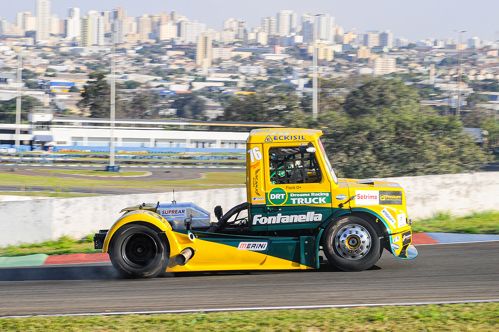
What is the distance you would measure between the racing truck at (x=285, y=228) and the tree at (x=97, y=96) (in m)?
69.3

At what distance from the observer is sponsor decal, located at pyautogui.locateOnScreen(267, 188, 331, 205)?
10.6 meters

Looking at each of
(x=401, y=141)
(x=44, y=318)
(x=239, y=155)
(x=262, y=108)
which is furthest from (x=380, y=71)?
(x=44, y=318)

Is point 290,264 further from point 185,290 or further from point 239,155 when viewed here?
point 239,155

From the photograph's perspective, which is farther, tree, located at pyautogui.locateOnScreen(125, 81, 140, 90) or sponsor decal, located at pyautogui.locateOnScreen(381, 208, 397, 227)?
tree, located at pyautogui.locateOnScreen(125, 81, 140, 90)

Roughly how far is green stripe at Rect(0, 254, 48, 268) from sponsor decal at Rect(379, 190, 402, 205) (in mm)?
5893

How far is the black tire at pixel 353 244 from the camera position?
10.4 metres

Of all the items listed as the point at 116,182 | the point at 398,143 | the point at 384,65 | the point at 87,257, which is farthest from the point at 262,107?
the point at 384,65

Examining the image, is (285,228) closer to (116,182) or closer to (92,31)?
(116,182)

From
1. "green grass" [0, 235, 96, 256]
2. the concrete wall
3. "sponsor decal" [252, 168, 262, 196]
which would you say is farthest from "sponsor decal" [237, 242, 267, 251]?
the concrete wall

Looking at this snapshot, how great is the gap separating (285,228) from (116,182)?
35530 millimetres

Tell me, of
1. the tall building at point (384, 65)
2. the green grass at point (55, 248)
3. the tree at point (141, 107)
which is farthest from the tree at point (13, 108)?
the green grass at point (55, 248)

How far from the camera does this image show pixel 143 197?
52.5 feet

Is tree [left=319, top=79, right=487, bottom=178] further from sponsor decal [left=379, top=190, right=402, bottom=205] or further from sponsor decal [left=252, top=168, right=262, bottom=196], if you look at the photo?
sponsor decal [left=252, top=168, right=262, bottom=196]

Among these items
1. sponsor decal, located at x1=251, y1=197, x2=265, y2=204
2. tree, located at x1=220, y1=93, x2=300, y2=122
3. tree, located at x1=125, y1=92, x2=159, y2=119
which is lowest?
sponsor decal, located at x1=251, y1=197, x2=265, y2=204
